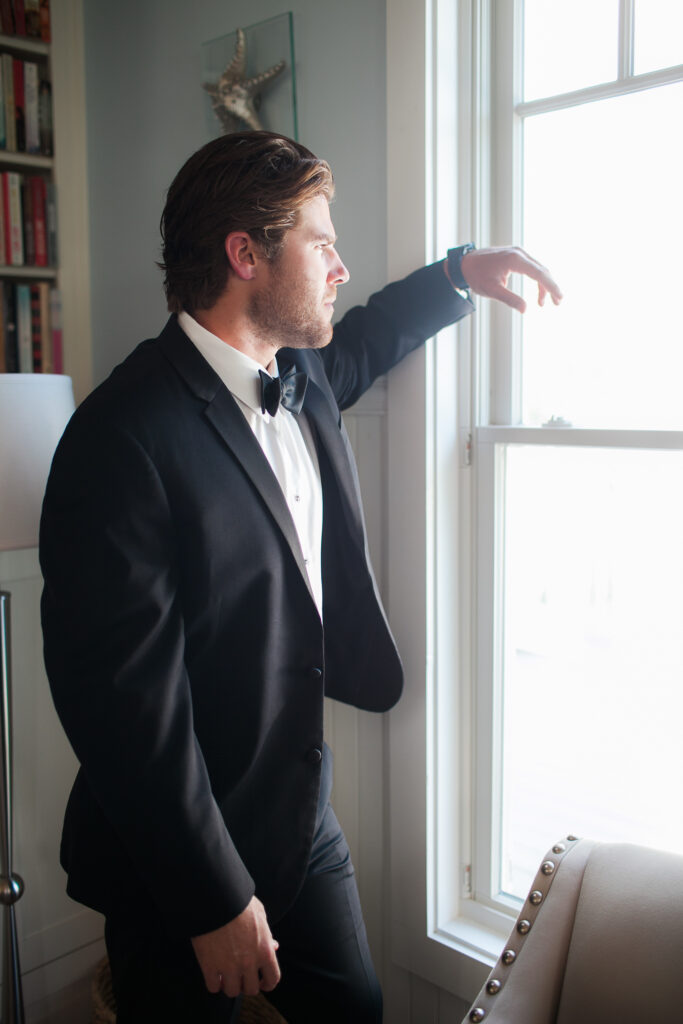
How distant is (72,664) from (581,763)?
1203 mm

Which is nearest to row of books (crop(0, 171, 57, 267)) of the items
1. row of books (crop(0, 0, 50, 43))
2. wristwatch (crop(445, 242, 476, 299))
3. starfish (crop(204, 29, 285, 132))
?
row of books (crop(0, 0, 50, 43))

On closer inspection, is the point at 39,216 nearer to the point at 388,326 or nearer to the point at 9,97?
the point at 9,97

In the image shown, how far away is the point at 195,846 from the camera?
3.87 ft

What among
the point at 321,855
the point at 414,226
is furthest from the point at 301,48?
the point at 321,855

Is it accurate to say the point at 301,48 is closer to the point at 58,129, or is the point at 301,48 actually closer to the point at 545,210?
the point at 545,210

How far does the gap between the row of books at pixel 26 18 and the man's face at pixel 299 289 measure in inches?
54.0

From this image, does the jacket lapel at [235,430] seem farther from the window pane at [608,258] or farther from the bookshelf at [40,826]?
the bookshelf at [40,826]

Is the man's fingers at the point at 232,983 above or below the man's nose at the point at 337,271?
below

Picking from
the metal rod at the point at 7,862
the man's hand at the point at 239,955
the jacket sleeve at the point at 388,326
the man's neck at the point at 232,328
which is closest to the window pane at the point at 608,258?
the jacket sleeve at the point at 388,326

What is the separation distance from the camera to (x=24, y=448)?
1.54 m

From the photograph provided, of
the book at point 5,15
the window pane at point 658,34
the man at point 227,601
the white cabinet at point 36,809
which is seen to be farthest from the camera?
the book at point 5,15

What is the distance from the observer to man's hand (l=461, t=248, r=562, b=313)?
1.48 metres

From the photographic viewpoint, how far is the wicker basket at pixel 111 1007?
1779 mm

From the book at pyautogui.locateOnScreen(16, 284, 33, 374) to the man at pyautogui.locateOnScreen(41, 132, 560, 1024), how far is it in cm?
106
